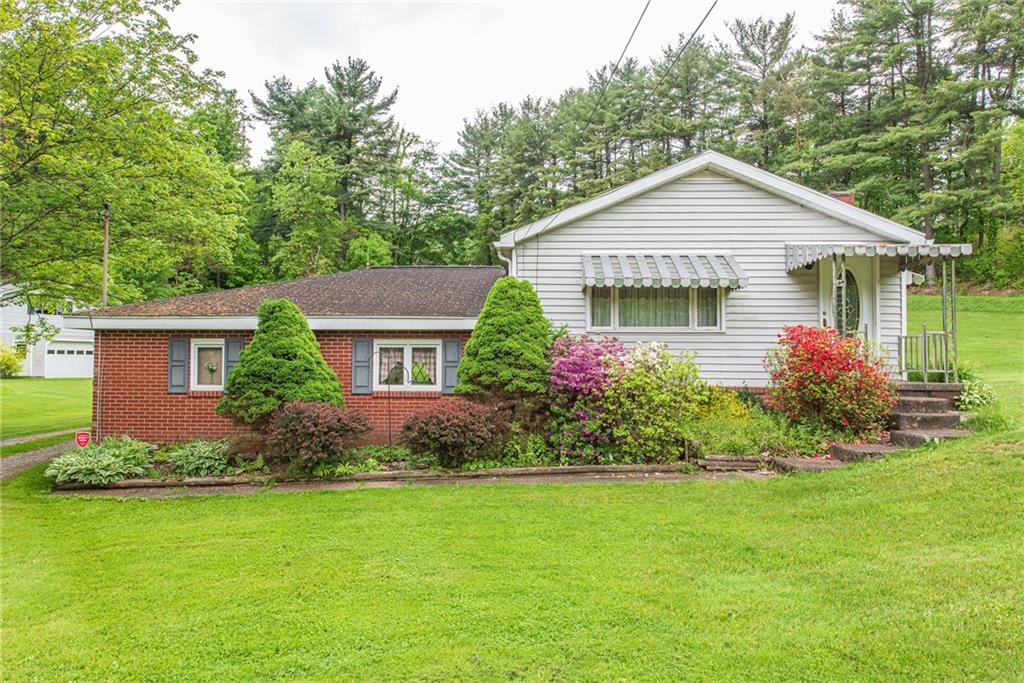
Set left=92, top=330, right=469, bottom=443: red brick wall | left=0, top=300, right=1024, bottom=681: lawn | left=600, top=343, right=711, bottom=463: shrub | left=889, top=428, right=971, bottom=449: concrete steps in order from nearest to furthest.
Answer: left=0, top=300, right=1024, bottom=681: lawn → left=889, top=428, right=971, bottom=449: concrete steps → left=600, top=343, right=711, bottom=463: shrub → left=92, top=330, right=469, bottom=443: red brick wall

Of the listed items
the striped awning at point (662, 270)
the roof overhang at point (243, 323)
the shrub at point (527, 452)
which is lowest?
the shrub at point (527, 452)

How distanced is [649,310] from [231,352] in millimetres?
8851

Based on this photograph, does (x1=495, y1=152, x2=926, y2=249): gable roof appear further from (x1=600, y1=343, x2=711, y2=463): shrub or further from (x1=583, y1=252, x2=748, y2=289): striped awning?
(x1=600, y1=343, x2=711, y2=463): shrub

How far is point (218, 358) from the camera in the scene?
1181 cm

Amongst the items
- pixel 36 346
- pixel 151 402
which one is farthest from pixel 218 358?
pixel 36 346

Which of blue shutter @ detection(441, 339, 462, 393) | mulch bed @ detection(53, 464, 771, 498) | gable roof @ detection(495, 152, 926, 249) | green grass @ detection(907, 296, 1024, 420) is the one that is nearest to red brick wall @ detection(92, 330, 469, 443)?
blue shutter @ detection(441, 339, 462, 393)

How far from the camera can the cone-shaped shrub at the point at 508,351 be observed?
396 inches

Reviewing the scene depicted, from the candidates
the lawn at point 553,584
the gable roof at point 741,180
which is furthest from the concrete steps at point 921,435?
the gable roof at point 741,180

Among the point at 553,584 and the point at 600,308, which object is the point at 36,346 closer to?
the point at 600,308

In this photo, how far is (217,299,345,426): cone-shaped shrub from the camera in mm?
9859

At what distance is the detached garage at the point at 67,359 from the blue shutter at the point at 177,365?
2896 cm

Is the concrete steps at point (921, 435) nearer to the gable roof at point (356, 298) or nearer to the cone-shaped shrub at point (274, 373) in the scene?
the gable roof at point (356, 298)

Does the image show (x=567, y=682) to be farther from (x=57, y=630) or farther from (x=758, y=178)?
(x=758, y=178)

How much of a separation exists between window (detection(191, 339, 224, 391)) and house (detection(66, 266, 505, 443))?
21 mm
